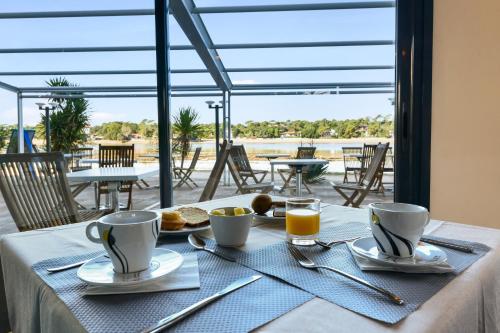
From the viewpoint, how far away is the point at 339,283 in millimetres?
586

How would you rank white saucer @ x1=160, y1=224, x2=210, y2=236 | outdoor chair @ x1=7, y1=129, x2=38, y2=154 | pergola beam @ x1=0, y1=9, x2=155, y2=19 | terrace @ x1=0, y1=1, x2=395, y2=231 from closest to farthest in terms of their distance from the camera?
white saucer @ x1=160, y1=224, x2=210, y2=236, terrace @ x1=0, y1=1, x2=395, y2=231, outdoor chair @ x1=7, y1=129, x2=38, y2=154, pergola beam @ x1=0, y1=9, x2=155, y2=19

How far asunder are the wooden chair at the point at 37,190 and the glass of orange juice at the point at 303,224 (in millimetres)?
1180

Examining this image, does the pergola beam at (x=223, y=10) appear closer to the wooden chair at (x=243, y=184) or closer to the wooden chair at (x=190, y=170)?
the wooden chair at (x=190, y=170)

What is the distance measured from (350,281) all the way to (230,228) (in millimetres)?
282

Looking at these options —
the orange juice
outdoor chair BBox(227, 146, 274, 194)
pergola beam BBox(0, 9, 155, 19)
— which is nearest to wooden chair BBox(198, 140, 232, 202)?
outdoor chair BBox(227, 146, 274, 194)

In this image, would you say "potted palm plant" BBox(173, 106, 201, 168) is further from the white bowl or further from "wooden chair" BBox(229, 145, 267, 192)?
the white bowl

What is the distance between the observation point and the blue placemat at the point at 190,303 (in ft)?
1.52

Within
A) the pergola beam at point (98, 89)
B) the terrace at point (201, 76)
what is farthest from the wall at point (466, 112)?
the pergola beam at point (98, 89)

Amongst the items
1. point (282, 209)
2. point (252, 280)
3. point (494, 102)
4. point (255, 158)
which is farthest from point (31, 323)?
point (255, 158)

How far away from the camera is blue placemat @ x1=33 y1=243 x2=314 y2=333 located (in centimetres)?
46

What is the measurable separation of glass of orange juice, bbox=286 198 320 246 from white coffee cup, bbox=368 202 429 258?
0.17 metres

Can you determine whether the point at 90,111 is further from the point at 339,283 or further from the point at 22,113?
the point at 339,283

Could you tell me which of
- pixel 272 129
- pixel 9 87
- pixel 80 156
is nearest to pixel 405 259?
pixel 272 129

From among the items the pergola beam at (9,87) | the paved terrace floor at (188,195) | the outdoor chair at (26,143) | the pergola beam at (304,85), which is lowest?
the paved terrace floor at (188,195)
